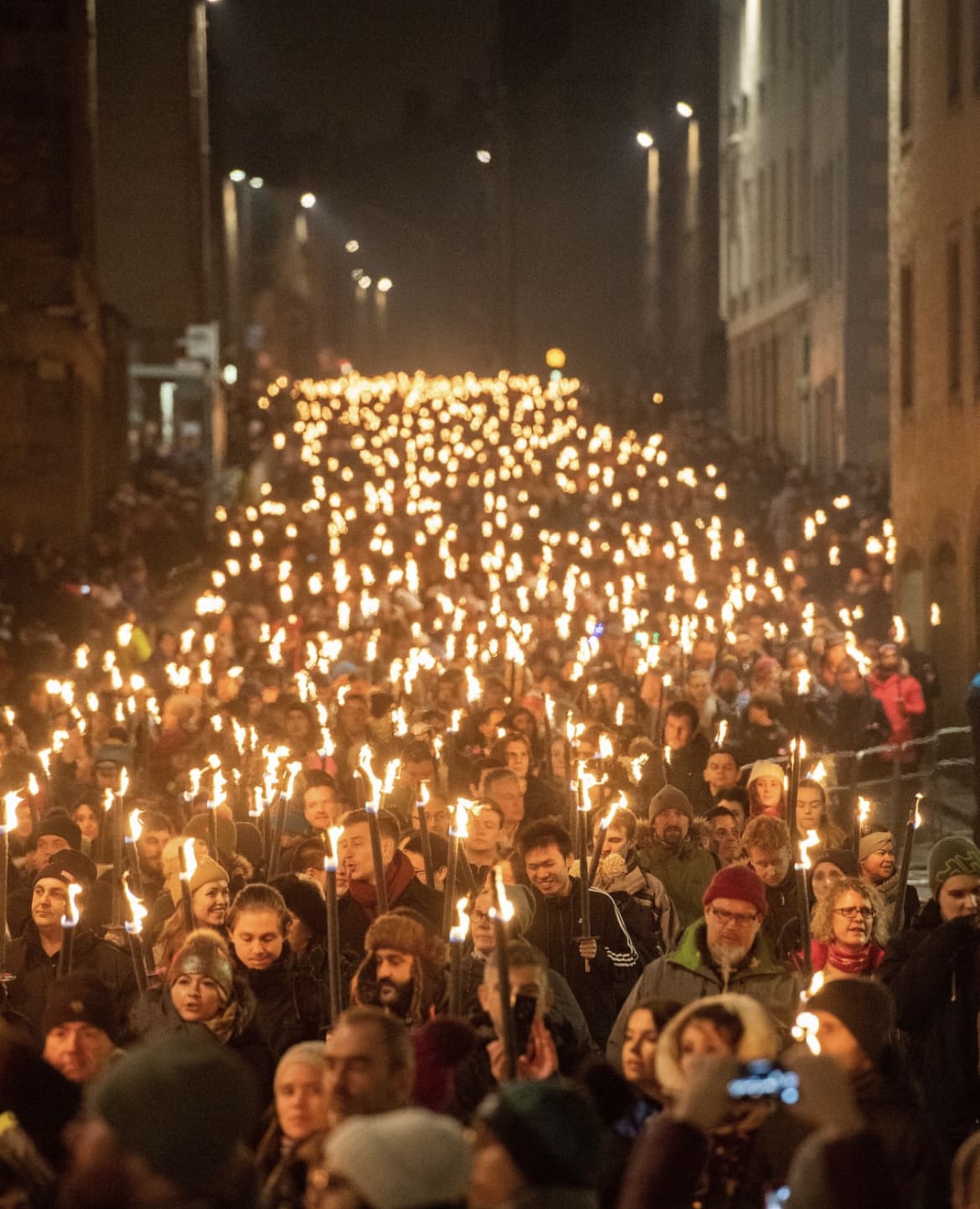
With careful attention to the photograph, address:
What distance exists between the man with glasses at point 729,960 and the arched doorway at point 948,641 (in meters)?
19.5

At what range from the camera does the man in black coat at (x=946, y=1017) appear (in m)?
8.06

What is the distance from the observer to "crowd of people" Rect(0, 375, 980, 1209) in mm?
5016

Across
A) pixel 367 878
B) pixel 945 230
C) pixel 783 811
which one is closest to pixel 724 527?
pixel 945 230

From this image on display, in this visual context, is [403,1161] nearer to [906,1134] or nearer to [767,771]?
[906,1134]

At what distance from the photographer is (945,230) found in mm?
28844

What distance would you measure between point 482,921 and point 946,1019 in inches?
59.4

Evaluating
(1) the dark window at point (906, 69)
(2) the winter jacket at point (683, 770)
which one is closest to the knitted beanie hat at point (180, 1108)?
(2) the winter jacket at point (683, 770)

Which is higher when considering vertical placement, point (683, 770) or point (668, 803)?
point (668, 803)

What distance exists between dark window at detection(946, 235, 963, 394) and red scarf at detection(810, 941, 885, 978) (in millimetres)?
20469

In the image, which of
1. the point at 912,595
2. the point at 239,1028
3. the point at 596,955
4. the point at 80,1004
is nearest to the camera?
the point at 80,1004

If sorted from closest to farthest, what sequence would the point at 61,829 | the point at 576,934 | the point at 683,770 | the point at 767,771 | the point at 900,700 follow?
the point at 576,934 < the point at 61,829 < the point at 767,771 < the point at 683,770 < the point at 900,700

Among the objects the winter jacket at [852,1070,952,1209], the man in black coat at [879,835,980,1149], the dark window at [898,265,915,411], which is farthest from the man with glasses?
the dark window at [898,265,915,411]

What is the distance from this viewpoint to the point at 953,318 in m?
29.0

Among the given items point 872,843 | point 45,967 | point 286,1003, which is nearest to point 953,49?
point 872,843
